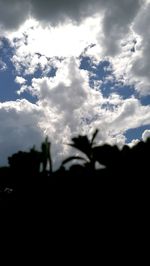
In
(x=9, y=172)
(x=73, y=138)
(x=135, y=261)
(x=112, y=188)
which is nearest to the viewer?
(x=135, y=261)

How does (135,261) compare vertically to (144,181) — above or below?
below

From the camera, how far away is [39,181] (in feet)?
66.4

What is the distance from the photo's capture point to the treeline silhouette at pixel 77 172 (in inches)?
647

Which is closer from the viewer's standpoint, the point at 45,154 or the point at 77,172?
the point at 77,172

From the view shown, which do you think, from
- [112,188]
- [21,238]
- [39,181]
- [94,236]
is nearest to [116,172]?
[112,188]

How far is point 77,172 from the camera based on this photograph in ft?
59.2

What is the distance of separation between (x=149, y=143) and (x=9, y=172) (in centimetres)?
834

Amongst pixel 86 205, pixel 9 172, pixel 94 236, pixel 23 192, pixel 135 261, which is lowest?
pixel 135 261

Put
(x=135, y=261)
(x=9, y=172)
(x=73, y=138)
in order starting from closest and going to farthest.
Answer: (x=135, y=261), (x=73, y=138), (x=9, y=172)

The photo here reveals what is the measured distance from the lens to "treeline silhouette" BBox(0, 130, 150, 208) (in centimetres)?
1644

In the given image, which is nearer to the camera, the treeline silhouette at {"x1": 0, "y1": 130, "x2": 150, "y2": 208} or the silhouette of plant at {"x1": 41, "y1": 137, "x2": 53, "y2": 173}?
the treeline silhouette at {"x1": 0, "y1": 130, "x2": 150, "y2": 208}

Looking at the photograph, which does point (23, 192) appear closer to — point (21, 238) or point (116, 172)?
point (21, 238)

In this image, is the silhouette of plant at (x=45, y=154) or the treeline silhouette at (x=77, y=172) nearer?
the treeline silhouette at (x=77, y=172)

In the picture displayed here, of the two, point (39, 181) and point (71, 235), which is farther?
point (39, 181)
